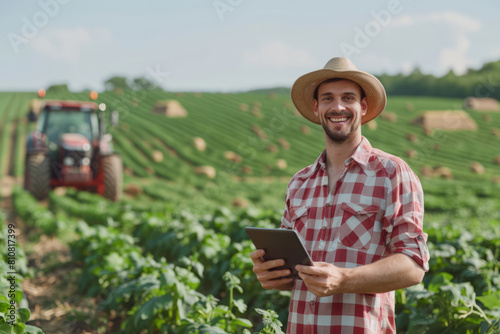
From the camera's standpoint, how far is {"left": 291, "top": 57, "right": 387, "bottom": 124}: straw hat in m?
2.09

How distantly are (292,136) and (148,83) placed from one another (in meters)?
8.03

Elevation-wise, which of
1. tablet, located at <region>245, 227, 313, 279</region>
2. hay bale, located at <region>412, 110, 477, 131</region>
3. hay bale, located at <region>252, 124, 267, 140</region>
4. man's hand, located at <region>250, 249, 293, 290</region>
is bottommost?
man's hand, located at <region>250, 249, 293, 290</region>

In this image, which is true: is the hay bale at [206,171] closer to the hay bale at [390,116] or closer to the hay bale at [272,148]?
the hay bale at [272,148]

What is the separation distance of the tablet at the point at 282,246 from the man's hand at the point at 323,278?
0.14 ft

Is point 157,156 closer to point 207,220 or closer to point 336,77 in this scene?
point 207,220

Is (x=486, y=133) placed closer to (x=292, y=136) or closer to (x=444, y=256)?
(x=292, y=136)

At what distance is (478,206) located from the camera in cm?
1546

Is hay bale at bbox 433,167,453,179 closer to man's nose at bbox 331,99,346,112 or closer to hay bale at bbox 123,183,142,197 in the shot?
hay bale at bbox 123,183,142,197

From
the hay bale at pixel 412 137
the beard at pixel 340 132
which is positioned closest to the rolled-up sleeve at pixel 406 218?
the beard at pixel 340 132

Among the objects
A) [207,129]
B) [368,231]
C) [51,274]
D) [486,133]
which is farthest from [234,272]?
[486,133]

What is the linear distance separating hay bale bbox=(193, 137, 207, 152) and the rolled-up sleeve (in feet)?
66.9

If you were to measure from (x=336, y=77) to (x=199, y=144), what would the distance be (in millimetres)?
20564

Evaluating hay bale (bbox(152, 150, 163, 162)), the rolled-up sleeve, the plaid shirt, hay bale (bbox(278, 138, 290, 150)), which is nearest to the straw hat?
the plaid shirt

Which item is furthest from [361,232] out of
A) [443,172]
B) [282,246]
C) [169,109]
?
[169,109]
